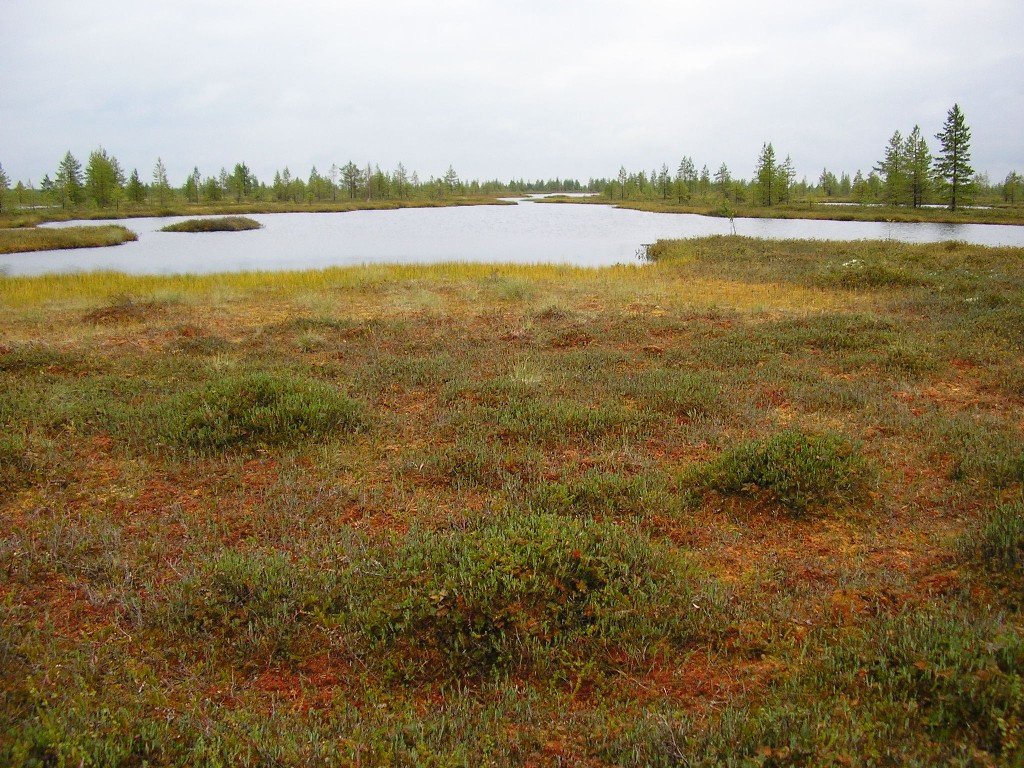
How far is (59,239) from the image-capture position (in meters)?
42.8

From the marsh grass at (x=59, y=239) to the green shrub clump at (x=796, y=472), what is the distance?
47481 millimetres

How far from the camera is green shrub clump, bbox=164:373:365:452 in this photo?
7.02m

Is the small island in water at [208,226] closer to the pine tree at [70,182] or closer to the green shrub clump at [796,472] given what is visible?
the pine tree at [70,182]

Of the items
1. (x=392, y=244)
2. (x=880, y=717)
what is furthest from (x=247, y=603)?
(x=392, y=244)

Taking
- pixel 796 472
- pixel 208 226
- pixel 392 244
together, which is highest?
pixel 208 226

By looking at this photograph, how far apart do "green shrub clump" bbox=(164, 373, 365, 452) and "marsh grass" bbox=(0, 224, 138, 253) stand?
42282 millimetres

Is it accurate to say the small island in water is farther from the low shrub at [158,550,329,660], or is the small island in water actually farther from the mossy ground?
the low shrub at [158,550,329,660]

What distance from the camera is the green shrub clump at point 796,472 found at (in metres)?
5.58

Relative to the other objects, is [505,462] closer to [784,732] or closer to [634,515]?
[634,515]

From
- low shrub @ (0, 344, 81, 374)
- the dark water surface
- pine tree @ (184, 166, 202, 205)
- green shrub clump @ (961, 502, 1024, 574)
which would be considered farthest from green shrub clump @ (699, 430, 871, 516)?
pine tree @ (184, 166, 202, 205)

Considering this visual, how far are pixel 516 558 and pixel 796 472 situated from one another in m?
3.00

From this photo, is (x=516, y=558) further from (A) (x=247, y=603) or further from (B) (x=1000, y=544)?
(B) (x=1000, y=544)

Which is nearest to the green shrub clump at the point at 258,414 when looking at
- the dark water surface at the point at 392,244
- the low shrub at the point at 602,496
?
the low shrub at the point at 602,496

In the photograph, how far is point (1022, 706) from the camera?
9.01 feet
